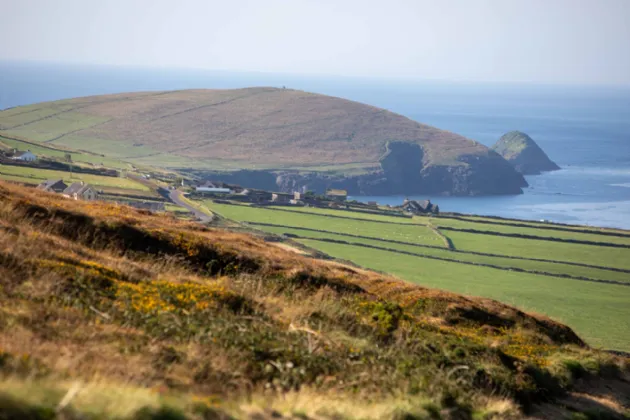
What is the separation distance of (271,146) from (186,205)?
339ft

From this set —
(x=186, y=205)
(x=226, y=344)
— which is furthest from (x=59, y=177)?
(x=226, y=344)

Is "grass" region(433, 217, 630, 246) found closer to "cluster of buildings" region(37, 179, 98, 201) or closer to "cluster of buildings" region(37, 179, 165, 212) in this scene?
"cluster of buildings" region(37, 179, 165, 212)

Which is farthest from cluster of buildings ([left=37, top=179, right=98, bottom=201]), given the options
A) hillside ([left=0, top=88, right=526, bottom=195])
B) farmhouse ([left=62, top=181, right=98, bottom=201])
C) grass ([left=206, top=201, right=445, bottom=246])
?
hillside ([left=0, top=88, right=526, bottom=195])

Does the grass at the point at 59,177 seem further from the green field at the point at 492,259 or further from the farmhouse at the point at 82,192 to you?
the green field at the point at 492,259

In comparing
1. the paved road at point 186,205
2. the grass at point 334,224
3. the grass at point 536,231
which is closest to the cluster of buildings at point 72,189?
the paved road at point 186,205

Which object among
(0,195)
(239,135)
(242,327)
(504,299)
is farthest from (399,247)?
(239,135)

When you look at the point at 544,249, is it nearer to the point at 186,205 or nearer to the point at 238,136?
the point at 186,205

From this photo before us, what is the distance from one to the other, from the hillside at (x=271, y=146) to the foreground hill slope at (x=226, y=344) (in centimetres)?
13602

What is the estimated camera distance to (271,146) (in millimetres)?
181375

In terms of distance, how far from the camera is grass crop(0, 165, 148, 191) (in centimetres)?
6779

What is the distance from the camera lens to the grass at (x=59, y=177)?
67794 millimetres

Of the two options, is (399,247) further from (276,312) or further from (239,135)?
(239,135)

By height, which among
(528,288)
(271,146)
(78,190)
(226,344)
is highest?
(271,146)

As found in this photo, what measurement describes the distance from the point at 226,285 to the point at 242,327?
2.77m
